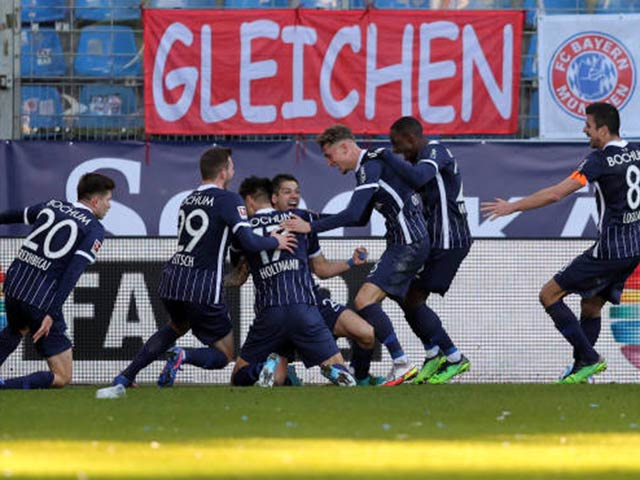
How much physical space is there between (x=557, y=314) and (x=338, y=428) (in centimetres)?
397

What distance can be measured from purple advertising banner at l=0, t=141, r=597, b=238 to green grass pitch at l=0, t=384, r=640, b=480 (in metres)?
4.47

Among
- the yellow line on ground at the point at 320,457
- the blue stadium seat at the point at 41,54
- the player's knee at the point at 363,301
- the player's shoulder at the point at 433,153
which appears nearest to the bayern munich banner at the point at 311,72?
the blue stadium seat at the point at 41,54

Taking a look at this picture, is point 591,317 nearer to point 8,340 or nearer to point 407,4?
point 8,340

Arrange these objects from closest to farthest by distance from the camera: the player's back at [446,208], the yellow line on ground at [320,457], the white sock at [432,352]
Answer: the yellow line on ground at [320,457], the player's back at [446,208], the white sock at [432,352]

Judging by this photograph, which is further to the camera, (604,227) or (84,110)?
(84,110)

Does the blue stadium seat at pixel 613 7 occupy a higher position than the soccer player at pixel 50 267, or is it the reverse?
the blue stadium seat at pixel 613 7

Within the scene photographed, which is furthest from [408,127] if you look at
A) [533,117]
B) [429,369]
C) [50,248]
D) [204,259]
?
[533,117]

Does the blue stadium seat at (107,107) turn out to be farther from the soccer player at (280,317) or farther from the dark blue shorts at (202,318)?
the dark blue shorts at (202,318)

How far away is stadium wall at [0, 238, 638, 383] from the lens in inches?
559

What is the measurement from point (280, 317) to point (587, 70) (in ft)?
20.8

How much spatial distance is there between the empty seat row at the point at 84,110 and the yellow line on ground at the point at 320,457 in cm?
944

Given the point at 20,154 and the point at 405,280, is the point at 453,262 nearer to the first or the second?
the point at 405,280

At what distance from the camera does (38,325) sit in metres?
11.7

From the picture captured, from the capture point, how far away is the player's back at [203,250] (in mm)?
11383
